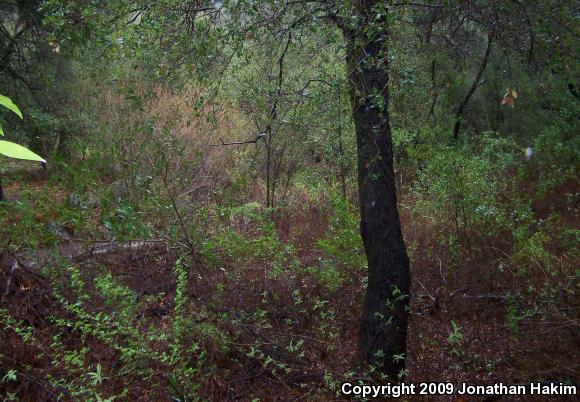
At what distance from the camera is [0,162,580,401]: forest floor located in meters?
4.50

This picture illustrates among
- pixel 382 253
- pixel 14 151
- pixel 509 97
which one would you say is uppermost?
pixel 509 97

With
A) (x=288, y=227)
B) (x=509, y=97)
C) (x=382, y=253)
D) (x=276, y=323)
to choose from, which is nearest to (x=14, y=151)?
(x=509, y=97)

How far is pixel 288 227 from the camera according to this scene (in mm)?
8945

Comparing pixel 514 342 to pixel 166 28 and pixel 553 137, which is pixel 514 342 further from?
pixel 553 137

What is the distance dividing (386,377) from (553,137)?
7177 millimetres

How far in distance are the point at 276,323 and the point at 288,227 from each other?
10.9 ft

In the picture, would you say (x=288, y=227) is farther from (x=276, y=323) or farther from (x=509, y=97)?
(x=509, y=97)

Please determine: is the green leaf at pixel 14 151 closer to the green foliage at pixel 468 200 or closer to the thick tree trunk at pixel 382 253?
the thick tree trunk at pixel 382 253

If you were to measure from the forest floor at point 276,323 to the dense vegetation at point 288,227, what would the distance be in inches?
1.0

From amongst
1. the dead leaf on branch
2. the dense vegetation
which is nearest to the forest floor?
the dense vegetation

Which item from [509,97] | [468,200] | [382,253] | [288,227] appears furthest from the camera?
[288,227]

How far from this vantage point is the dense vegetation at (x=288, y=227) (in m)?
4.26

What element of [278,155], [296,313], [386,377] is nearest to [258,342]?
[296,313]

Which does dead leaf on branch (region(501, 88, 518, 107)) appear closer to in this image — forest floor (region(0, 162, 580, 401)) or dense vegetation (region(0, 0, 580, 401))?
dense vegetation (region(0, 0, 580, 401))
